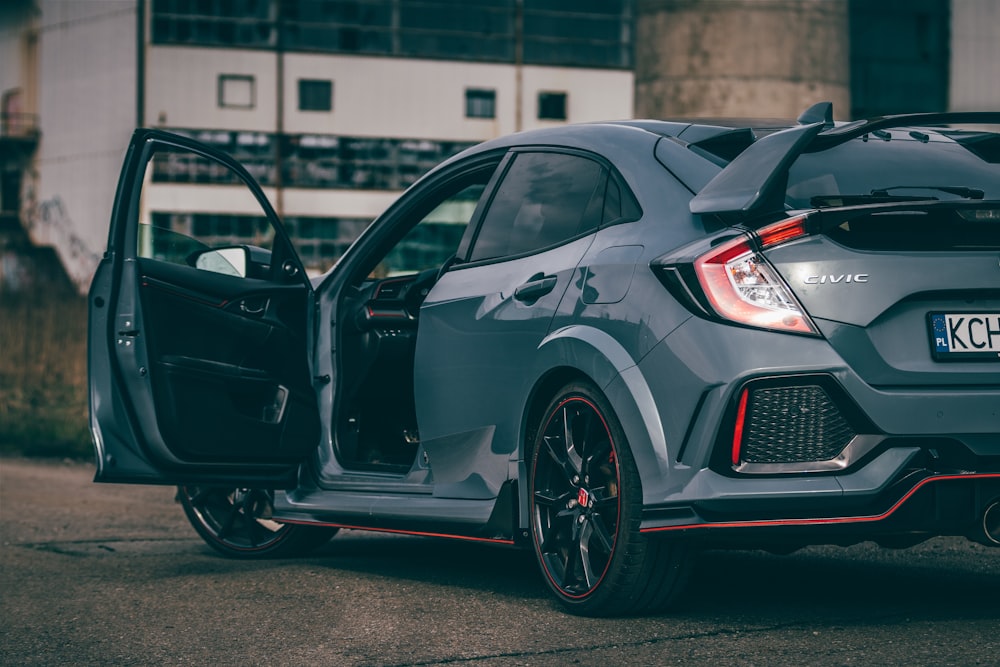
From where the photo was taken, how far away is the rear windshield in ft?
15.4

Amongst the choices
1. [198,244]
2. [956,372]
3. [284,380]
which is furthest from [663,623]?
[198,244]

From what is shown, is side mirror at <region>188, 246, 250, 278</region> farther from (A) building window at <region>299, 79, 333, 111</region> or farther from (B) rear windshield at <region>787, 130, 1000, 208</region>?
(A) building window at <region>299, 79, 333, 111</region>

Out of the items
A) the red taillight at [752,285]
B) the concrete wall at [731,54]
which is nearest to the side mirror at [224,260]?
the red taillight at [752,285]

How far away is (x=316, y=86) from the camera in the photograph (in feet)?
201

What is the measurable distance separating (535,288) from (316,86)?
57.2m

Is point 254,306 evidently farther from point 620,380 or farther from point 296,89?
point 296,89

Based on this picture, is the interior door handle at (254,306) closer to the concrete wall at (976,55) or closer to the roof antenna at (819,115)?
the roof antenna at (819,115)

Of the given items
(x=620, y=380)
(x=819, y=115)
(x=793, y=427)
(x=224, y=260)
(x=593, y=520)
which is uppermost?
(x=819, y=115)

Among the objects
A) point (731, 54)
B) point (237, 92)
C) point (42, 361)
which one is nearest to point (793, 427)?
point (42, 361)

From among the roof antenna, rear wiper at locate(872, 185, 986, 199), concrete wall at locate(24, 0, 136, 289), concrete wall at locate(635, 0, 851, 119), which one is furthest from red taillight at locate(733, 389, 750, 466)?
concrete wall at locate(24, 0, 136, 289)

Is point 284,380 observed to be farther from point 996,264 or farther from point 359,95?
point 359,95

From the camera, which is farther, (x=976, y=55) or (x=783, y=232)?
(x=976, y=55)

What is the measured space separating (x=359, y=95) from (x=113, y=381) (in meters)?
57.0

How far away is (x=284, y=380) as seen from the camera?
6.48 meters
